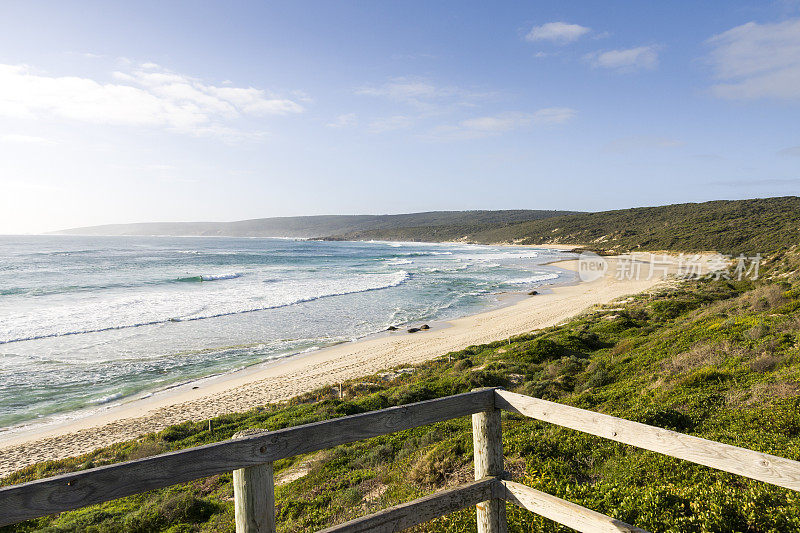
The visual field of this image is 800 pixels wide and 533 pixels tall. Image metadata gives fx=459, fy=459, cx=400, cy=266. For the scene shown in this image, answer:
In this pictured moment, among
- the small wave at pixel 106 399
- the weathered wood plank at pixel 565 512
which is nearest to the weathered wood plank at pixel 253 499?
the weathered wood plank at pixel 565 512

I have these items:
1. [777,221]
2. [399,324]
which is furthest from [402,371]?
[777,221]

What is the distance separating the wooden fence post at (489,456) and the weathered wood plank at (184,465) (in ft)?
1.15

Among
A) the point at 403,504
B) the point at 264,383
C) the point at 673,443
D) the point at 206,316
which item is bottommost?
the point at 264,383

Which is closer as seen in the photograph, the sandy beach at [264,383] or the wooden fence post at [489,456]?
the wooden fence post at [489,456]

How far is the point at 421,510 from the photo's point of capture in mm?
2715

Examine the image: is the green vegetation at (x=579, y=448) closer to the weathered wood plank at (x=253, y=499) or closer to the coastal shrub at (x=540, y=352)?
the coastal shrub at (x=540, y=352)

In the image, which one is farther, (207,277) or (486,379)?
(207,277)

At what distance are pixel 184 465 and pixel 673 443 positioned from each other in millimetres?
2517

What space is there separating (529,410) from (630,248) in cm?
7546

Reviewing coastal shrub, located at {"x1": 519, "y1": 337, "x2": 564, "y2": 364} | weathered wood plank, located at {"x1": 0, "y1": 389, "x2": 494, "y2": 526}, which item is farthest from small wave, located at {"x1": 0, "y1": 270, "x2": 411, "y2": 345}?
weathered wood plank, located at {"x1": 0, "y1": 389, "x2": 494, "y2": 526}

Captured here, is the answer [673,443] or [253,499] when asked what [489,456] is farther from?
[253,499]

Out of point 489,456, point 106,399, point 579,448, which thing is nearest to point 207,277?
point 106,399

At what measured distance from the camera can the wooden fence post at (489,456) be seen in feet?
9.85

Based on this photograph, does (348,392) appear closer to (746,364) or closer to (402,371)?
(402,371)
